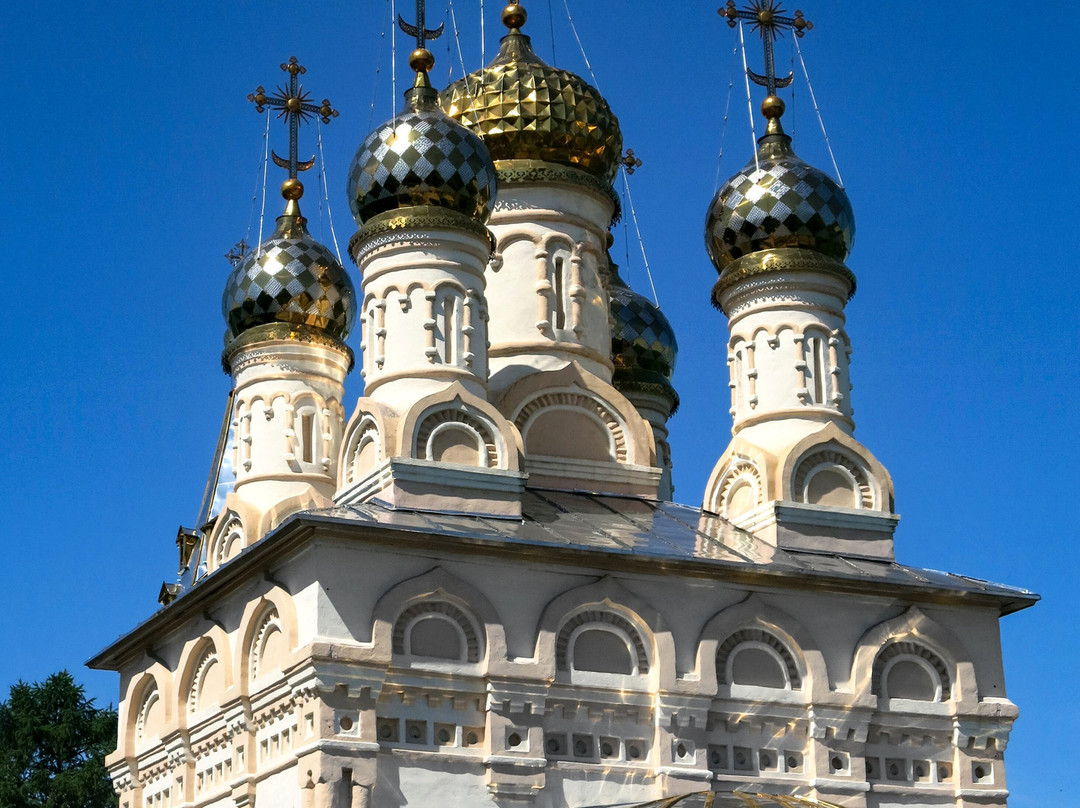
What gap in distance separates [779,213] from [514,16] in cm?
370

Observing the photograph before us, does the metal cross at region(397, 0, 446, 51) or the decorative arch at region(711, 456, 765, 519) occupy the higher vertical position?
the metal cross at region(397, 0, 446, 51)

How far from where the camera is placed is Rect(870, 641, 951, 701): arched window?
14336 mm

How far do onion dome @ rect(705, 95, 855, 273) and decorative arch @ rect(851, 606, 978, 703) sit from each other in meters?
3.21

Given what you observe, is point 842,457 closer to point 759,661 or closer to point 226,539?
point 759,661

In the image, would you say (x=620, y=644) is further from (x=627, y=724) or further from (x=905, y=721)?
(x=905, y=721)

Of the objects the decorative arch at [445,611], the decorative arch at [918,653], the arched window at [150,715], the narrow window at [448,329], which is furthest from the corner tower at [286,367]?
the decorative arch at [918,653]

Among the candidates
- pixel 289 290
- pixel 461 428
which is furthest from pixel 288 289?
pixel 461 428

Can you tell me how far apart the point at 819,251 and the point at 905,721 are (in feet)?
12.7

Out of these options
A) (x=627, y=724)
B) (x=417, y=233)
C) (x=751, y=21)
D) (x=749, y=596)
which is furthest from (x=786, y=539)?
(x=751, y=21)

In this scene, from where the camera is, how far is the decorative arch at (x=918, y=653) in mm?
14234

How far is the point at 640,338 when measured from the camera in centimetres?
1920

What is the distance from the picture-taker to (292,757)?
13016mm

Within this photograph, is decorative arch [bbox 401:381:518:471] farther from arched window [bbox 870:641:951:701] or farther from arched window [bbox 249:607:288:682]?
arched window [bbox 870:641:951:701]

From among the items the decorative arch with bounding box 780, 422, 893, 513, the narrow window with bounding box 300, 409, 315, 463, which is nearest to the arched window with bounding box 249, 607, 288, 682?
the narrow window with bounding box 300, 409, 315, 463
